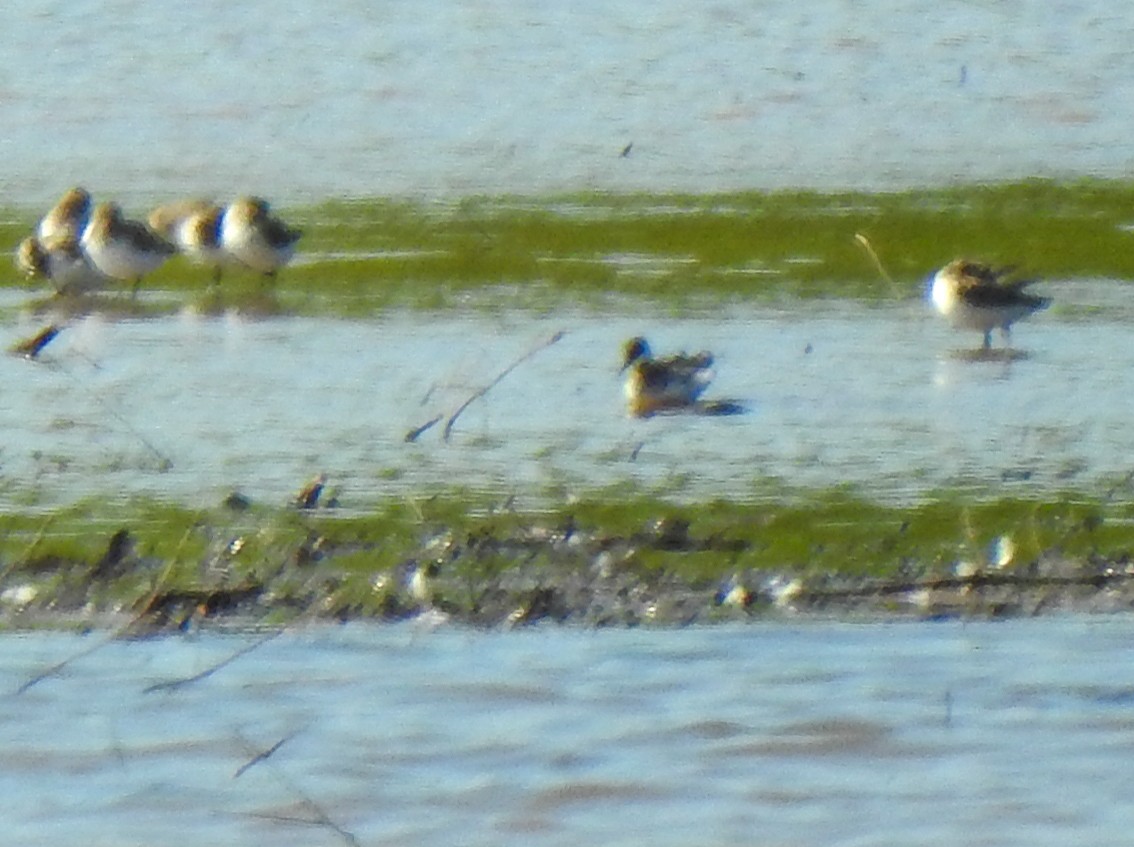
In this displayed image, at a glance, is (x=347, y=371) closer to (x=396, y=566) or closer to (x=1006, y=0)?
(x=396, y=566)

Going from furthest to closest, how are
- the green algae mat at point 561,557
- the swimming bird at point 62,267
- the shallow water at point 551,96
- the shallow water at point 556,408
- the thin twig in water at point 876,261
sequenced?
the shallow water at point 551,96
the swimming bird at point 62,267
the thin twig in water at point 876,261
the shallow water at point 556,408
the green algae mat at point 561,557

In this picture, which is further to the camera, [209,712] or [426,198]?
[426,198]

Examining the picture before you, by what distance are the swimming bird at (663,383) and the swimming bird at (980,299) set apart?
1562 millimetres

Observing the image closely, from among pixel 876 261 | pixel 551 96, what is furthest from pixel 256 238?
pixel 551 96

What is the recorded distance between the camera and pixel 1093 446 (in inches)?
360

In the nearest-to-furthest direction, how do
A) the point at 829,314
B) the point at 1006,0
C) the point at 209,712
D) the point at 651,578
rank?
the point at 209,712 → the point at 651,578 → the point at 829,314 → the point at 1006,0

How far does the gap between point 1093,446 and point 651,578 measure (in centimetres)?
208

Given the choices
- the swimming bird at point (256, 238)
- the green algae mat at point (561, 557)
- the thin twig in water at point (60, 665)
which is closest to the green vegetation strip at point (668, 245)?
the swimming bird at point (256, 238)

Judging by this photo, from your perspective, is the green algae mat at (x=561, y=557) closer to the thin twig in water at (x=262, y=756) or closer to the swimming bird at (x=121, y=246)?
the thin twig in water at (x=262, y=756)

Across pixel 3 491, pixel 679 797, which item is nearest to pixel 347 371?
pixel 3 491

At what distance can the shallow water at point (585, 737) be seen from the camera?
6023 mm

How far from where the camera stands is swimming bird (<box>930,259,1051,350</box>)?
11.7 m

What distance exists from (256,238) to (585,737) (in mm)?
7619

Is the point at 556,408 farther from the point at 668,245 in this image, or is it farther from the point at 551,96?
the point at 551,96
